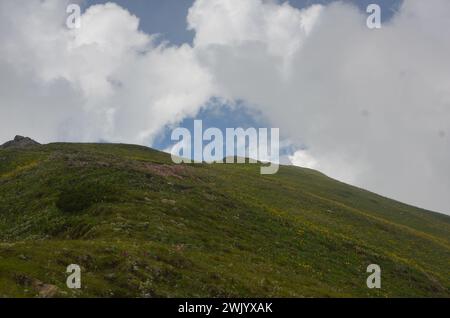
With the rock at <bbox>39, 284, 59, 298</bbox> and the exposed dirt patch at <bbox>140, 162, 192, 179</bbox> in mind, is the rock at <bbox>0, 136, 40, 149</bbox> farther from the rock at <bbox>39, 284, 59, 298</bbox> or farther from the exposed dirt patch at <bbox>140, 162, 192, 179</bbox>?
the rock at <bbox>39, 284, 59, 298</bbox>

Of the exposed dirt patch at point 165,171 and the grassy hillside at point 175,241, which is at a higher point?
the exposed dirt patch at point 165,171

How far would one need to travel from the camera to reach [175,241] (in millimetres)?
32906

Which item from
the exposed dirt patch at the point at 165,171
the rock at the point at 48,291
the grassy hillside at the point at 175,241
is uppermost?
the exposed dirt patch at the point at 165,171

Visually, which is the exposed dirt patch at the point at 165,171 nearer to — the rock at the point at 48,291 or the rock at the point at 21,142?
the rock at the point at 48,291

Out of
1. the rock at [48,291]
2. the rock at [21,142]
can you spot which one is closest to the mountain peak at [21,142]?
the rock at [21,142]

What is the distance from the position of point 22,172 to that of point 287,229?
105 feet

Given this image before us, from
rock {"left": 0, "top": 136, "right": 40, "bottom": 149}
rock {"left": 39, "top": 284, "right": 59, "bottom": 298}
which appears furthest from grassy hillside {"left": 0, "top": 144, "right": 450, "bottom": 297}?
rock {"left": 0, "top": 136, "right": 40, "bottom": 149}

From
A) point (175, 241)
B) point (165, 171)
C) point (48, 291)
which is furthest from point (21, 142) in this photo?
point (48, 291)

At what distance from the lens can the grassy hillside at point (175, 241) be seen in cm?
2494

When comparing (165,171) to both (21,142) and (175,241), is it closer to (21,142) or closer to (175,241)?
(175,241)

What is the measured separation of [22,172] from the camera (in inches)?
2184

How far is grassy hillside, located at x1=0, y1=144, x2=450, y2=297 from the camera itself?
2494 centimetres
